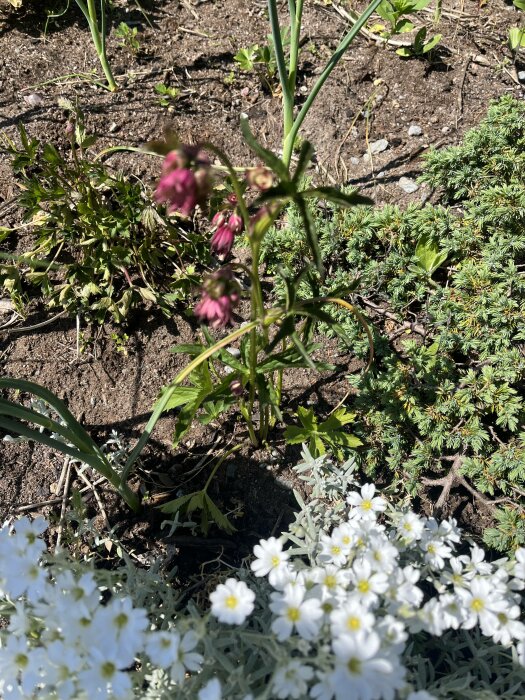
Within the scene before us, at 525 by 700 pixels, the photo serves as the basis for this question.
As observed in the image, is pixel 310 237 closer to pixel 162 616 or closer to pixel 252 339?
pixel 252 339

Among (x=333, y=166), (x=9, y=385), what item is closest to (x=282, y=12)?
(x=333, y=166)

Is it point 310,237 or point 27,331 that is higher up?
point 310,237

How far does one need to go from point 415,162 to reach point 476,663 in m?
1.96

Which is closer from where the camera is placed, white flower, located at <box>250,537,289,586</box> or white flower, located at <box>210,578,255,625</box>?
white flower, located at <box>210,578,255,625</box>

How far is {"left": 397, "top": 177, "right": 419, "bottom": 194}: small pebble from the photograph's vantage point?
245cm

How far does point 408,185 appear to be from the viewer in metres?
2.46

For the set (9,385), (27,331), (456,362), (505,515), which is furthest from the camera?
(27,331)

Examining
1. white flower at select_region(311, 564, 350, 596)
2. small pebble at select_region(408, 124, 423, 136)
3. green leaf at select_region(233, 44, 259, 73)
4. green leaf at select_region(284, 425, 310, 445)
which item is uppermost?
green leaf at select_region(233, 44, 259, 73)

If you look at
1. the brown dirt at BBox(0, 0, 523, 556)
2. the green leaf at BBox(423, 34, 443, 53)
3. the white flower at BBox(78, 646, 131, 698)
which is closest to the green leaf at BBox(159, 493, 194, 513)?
the brown dirt at BBox(0, 0, 523, 556)

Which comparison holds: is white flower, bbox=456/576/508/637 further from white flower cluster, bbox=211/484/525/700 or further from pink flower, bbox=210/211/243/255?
pink flower, bbox=210/211/243/255

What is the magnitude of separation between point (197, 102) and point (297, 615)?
2.33 m

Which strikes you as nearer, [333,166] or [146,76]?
[333,166]

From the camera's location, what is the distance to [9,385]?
1423 millimetres

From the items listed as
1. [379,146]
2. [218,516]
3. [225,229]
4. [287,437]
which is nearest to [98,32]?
[379,146]
